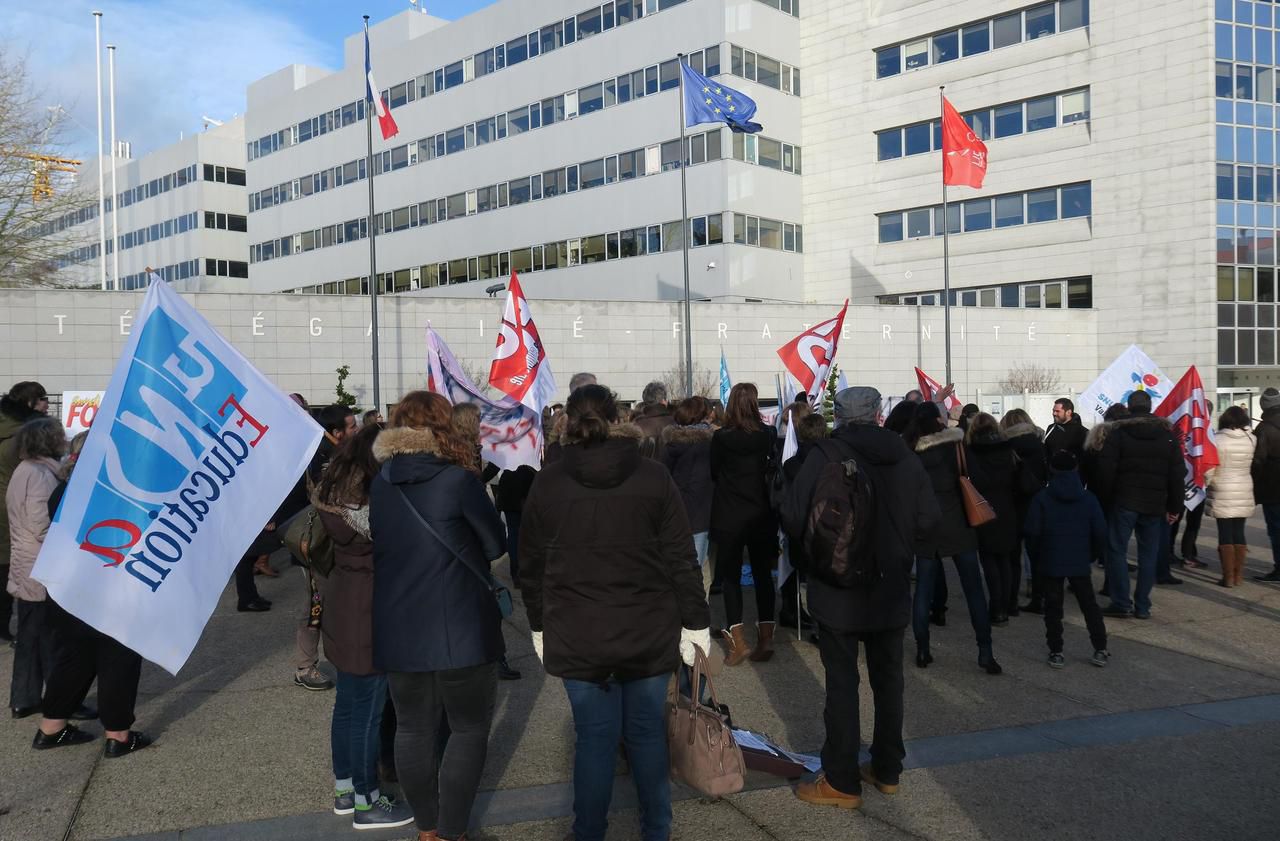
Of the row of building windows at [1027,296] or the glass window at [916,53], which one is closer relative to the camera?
the row of building windows at [1027,296]

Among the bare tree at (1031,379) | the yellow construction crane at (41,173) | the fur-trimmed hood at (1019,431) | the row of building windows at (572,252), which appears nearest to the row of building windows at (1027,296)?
the bare tree at (1031,379)

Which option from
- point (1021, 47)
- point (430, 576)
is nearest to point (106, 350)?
point (430, 576)

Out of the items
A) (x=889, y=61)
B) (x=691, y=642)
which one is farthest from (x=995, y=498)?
(x=889, y=61)

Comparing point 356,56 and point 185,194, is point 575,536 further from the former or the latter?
point 185,194

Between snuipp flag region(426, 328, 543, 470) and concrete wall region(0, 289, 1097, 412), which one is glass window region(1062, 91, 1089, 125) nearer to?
concrete wall region(0, 289, 1097, 412)

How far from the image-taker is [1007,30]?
40906mm

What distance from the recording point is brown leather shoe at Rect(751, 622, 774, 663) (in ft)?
24.4

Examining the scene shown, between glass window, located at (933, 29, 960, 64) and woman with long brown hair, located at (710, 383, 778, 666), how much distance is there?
3935cm

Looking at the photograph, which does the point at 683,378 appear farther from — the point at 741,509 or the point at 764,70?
the point at 741,509

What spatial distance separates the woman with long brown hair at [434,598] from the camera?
4.19m

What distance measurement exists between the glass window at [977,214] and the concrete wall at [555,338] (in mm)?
3997

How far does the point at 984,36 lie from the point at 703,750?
42.8 meters

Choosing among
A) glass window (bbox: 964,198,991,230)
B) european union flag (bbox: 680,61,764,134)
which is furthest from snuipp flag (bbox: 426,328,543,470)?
glass window (bbox: 964,198,991,230)

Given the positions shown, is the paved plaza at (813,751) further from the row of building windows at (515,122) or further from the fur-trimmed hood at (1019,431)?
the row of building windows at (515,122)
